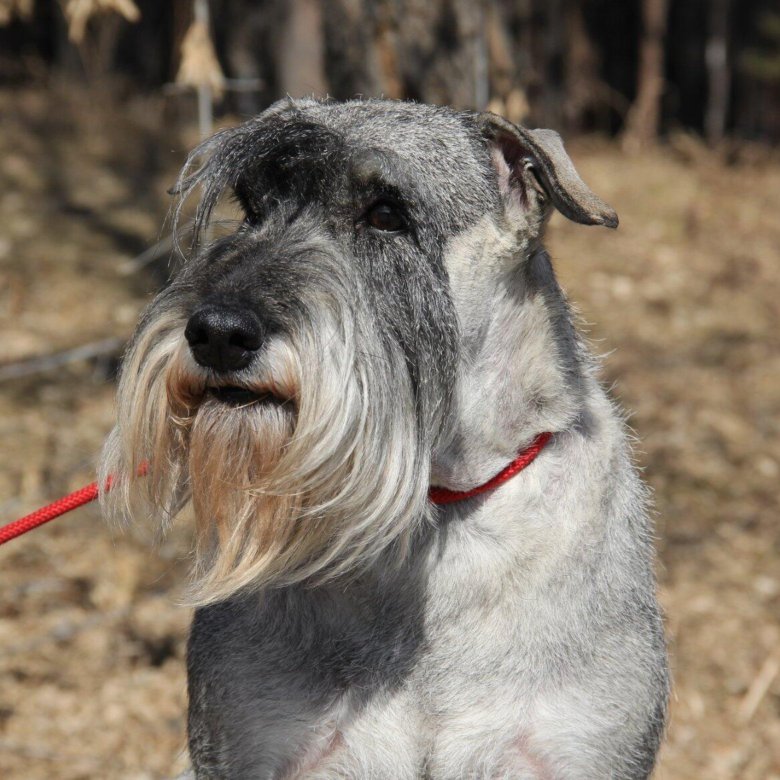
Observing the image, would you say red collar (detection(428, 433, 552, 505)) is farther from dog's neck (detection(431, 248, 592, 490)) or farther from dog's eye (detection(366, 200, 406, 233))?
dog's eye (detection(366, 200, 406, 233))

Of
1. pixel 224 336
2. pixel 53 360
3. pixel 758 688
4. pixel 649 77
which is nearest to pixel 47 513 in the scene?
pixel 224 336

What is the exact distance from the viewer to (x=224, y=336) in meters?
2.28

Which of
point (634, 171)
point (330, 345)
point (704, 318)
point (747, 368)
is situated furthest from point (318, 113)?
point (634, 171)

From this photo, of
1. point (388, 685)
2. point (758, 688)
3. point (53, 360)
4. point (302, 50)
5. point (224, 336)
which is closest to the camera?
point (224, 336)

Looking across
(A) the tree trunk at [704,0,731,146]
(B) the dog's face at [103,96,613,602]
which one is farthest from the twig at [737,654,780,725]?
(A) the tree trunk at [704,0,731,146]

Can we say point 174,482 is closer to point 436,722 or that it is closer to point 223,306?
point 223,306

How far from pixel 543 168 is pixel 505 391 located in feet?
1.82

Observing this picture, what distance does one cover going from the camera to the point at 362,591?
285cm

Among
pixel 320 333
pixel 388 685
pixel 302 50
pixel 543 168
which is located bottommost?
pixel 388 685

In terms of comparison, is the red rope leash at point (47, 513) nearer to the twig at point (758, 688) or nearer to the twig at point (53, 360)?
the twig at point (53, 360)

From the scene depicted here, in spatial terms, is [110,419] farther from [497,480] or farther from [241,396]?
[241,396]

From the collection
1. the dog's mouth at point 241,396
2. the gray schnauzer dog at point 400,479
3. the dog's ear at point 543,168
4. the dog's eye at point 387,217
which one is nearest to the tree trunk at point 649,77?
the dog's ear at point 543,168

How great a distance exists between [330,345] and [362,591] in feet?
2.53

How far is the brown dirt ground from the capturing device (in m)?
4.66
